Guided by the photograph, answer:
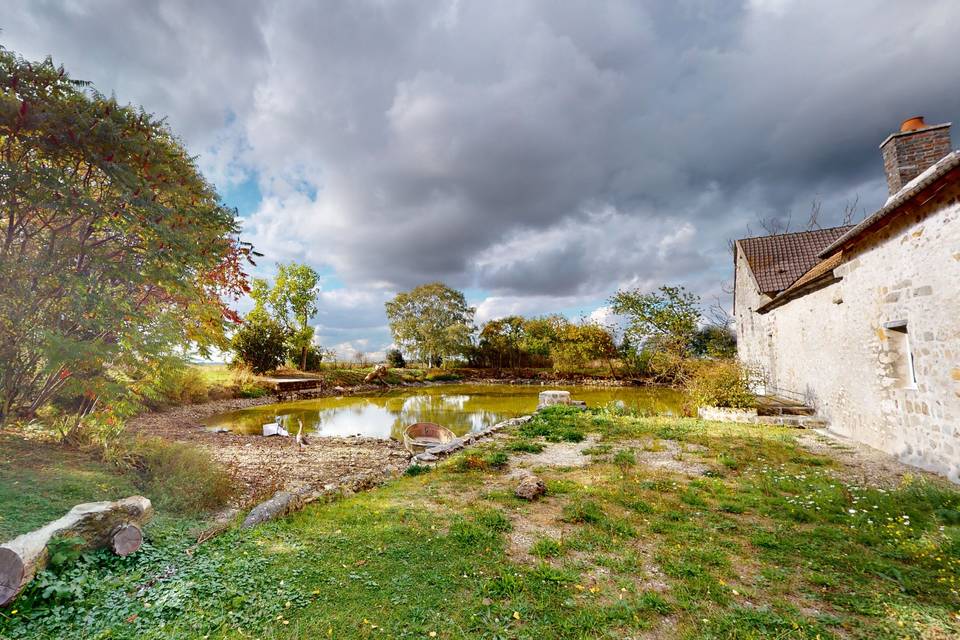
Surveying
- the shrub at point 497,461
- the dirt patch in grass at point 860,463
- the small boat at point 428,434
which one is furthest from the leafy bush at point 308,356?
the dirt patch in grass at point 860,463

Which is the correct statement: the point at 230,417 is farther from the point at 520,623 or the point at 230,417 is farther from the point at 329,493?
the point at 520,623

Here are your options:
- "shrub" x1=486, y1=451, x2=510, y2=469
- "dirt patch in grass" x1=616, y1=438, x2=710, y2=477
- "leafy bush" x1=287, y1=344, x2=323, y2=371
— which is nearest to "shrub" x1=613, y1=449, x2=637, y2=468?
"dirt patch in grass" x1=616, y1=438, x2=710, y2=477

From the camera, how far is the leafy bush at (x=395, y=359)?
3856 centimetres

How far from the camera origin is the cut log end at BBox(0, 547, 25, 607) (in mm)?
2676

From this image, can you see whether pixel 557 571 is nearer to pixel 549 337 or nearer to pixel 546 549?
pixel 546 549

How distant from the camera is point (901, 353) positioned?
21.7 ft

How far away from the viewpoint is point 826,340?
30.2ft

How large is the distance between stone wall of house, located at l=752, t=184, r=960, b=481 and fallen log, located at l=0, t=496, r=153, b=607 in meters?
10.1

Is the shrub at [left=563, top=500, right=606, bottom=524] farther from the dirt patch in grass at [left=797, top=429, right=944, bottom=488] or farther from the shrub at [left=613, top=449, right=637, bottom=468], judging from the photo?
the dirt patch in grass at [left=797, top=429, right=944, bottom=488]

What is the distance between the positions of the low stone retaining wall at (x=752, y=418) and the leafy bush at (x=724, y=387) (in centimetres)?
19

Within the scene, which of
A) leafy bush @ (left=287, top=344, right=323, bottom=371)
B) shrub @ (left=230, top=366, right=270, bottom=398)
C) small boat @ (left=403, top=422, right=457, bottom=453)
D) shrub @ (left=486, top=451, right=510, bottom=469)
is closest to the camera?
shrub @ (left=486, top=451, right=510, bottom=469)

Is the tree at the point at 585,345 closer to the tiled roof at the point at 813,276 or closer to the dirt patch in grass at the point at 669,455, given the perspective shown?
the tiled roof at the point at 813,276

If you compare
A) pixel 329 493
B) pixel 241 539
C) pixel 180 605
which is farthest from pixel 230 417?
pixel 180 605

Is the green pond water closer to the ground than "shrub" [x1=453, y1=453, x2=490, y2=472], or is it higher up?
closer to the ground
